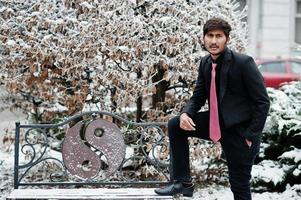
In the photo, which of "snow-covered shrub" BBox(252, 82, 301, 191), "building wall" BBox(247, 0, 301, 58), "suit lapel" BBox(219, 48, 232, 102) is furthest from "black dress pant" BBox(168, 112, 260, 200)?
"building wall" BBox(247, 0, 301, 58)

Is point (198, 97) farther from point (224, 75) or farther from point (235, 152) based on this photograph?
point (235, 152)

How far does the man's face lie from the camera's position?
12.3ft

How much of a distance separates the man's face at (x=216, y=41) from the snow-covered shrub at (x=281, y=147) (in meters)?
2.43

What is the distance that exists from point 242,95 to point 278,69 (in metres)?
11.2

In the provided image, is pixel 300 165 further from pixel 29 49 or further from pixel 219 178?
pixel 29 49

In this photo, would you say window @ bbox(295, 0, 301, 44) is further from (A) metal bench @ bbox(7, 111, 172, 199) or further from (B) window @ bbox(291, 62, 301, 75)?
(A) metal bench @ bbox(7, 111, 172, 199)

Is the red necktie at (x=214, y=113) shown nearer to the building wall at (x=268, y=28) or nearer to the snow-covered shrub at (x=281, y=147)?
the snow-covered shrub at (x=281, y=147)

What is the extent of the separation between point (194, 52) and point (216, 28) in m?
1.96

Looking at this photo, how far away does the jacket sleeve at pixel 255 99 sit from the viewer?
362 centimetres

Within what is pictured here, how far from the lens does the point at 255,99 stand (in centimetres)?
365

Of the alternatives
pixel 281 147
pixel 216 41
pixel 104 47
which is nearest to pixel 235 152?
pixel 216 41

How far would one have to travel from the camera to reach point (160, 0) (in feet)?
18.1

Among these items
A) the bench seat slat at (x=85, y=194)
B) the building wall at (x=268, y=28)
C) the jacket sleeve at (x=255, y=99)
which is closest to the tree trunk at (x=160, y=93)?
the bench seat slat at (x=85, y=194)

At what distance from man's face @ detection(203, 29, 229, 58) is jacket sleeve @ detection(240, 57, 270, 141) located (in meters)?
0.21
